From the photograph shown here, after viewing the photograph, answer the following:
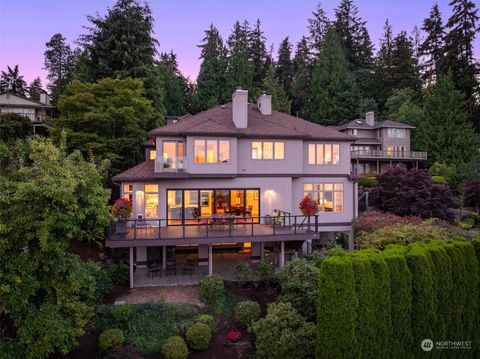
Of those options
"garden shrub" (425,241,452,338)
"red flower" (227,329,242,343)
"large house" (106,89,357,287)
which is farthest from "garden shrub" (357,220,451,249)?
"red flower" (227,329,242,343)

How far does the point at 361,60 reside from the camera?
195 ft

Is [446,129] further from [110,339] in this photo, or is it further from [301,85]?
[110,339]

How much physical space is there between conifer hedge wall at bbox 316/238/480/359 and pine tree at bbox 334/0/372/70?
53.8 m

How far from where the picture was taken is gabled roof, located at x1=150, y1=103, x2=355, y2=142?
1770 centimetres

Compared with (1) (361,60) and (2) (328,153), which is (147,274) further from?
Answer: (1) (361,60)

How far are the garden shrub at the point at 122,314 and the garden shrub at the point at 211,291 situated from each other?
285 centimetres

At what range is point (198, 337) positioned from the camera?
1076 cm

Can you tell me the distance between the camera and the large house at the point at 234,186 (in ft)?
55.2

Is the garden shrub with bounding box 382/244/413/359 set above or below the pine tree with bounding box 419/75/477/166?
below

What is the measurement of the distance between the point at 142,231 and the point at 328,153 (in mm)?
12030

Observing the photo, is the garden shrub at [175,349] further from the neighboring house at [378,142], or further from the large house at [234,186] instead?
the neighboring house at [378,142]

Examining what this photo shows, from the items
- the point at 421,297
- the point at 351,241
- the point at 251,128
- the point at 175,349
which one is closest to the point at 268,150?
the point at 251,128

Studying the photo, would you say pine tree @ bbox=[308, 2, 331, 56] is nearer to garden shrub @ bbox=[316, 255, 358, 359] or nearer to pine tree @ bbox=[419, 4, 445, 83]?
pine tree @ bbox=[419, 4, 445, 83]

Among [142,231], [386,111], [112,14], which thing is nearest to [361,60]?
[386,111]
